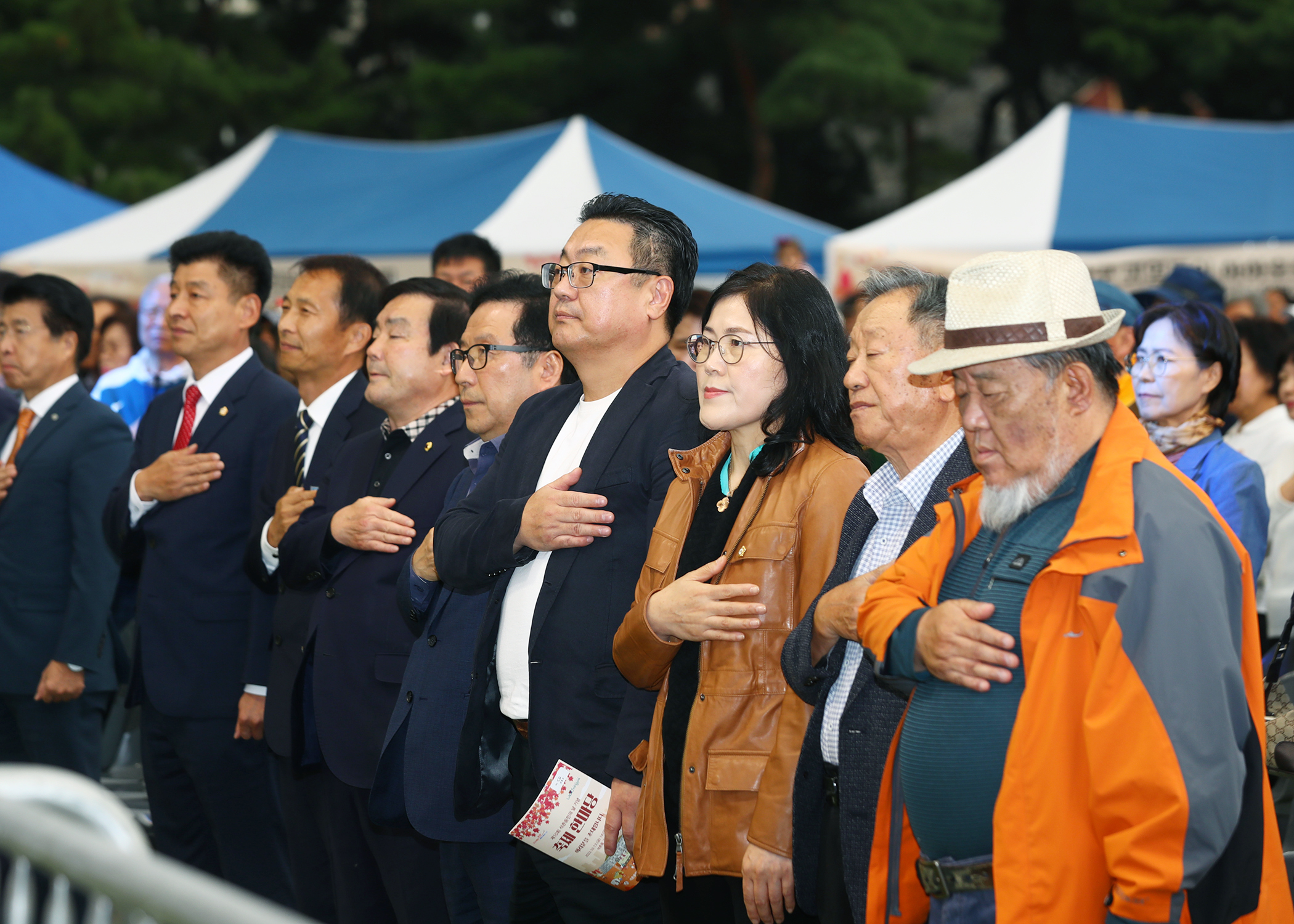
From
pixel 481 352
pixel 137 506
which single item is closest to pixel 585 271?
pixel 481 352

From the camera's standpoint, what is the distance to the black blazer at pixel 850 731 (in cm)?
230

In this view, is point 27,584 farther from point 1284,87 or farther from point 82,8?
point 1284,87

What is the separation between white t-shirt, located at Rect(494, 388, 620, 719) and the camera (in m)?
2.93

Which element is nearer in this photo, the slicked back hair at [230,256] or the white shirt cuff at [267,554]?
A: the white shirt cuff at [267,554]

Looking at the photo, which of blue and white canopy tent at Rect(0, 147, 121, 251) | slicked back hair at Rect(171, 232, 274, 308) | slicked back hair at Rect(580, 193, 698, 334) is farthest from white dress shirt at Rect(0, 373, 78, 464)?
blue and white canopy tent at Rect(0, 147, 121, 251)

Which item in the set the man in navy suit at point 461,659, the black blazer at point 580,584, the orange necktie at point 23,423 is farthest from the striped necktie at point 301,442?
the orange necktie at point 23,423

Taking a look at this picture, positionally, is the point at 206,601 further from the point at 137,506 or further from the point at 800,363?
the point at 800,363

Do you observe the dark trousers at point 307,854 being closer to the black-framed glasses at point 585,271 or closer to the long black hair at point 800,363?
the black-framed glasses at point 585,271

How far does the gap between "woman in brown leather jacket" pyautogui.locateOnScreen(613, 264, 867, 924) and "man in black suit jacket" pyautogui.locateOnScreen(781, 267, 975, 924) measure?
0.05 metres

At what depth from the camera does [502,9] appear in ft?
66.1

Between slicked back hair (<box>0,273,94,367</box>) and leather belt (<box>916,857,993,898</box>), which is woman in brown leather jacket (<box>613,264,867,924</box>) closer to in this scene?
leather belt (<box>916,857,993,898</box>)

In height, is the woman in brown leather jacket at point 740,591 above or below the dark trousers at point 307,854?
above

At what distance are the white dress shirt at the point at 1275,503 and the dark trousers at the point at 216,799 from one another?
11.1 feet

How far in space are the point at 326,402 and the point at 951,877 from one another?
2748mm
